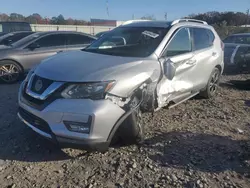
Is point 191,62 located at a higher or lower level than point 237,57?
higher

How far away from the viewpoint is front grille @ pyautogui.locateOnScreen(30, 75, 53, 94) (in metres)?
3.27

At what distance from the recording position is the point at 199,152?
3.64m

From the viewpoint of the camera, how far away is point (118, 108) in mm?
3219

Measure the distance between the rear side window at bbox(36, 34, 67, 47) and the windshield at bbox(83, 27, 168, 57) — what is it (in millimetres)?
3557

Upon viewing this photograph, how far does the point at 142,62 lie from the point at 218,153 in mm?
1599

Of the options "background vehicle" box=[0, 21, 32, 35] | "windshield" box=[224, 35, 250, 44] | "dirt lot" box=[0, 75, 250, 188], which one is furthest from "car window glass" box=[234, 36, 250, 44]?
"background vehicle" box=[0, 21, 32, 35]

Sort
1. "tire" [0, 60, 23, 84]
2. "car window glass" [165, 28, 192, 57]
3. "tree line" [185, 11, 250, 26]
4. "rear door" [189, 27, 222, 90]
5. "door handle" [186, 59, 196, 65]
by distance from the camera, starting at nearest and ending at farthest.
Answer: "car window glass" [165, 28, 192, 57], "door handle" [186, 59, 196, 65], "rear door" [189, 27, 222, 90], "tire" [0, 60, 23, 84], "tree line" [185, 11, 250, 26]

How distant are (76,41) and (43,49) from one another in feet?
3.89

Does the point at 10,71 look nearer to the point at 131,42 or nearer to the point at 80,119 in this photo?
the point at 131,42

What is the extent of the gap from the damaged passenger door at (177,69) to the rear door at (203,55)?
0.59ft

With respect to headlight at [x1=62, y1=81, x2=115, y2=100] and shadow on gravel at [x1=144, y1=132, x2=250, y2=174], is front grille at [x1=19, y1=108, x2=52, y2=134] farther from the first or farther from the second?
shadow on gravel at [x1=144, y1=132, x2=250, y2=174]

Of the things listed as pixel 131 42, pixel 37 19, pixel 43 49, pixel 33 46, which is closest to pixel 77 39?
pixel 43 49

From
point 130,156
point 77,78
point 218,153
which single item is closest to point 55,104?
point 77,78

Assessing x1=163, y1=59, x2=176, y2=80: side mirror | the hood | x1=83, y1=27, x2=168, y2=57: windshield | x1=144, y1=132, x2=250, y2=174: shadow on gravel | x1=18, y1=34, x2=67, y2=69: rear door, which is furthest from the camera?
x1=18, y1=34, x2=67, y2=69: rear door
